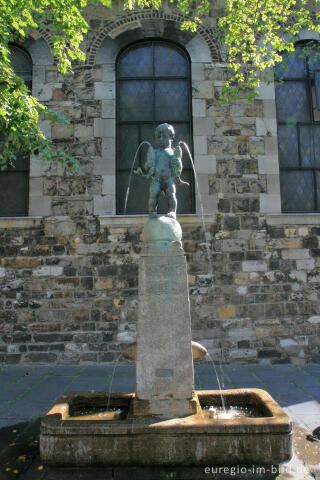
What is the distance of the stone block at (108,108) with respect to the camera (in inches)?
233

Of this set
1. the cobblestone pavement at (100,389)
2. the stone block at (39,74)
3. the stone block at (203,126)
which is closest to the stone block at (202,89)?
the stone block at (203,126)

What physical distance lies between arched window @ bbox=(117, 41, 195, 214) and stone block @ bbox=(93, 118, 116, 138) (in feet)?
0.86

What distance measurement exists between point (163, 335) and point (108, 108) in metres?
4.68

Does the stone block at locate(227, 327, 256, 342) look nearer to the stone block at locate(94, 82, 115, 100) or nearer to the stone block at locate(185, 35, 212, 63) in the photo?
the stone block at locate(94, 82, 115, 100)

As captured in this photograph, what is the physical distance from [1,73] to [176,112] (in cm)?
329

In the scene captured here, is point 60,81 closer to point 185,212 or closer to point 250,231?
point 185,212

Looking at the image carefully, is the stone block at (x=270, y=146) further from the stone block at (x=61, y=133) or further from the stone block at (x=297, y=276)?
the stone block at (x=61, y=133)

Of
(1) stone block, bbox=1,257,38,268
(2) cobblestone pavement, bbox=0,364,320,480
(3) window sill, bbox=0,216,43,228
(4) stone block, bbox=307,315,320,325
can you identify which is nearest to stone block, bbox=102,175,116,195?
(3) window sill, bbox=0,216,43,228

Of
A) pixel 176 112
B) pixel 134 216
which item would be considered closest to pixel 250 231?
pixel 134 216

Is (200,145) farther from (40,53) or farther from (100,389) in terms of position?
(100,389)

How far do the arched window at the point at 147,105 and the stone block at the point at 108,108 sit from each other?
0.25 m

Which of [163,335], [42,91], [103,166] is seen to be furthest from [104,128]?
[163,335]

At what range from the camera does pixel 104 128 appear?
5.89 metres

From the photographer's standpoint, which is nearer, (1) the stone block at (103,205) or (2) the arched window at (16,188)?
(1) the stone block at (103,205)
